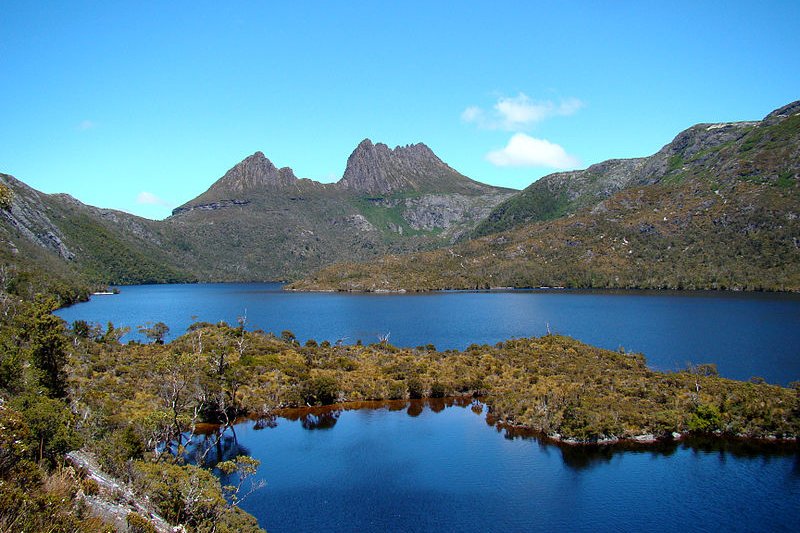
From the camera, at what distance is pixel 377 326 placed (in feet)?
451

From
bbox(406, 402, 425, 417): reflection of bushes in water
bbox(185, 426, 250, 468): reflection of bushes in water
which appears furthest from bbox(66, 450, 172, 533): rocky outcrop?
bbox(406, 402, 425, 417): reflection of bushes in water

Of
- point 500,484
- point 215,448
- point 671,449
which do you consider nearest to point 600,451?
point 671,449

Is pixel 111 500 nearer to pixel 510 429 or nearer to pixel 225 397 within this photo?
pixel 225 397

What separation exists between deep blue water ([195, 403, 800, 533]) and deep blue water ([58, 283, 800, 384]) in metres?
39.0

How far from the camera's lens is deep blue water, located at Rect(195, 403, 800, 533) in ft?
118

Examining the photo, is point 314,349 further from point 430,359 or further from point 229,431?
point 229,431

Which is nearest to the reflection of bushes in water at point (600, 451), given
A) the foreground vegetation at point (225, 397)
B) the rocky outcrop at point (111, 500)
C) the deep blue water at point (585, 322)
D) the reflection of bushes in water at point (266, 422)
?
the foreground vegetation at point (225, 397)

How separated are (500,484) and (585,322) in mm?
98272

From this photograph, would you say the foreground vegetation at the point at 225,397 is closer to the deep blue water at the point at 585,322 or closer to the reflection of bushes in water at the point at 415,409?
the reflection of bushes in water at the point at 415,409

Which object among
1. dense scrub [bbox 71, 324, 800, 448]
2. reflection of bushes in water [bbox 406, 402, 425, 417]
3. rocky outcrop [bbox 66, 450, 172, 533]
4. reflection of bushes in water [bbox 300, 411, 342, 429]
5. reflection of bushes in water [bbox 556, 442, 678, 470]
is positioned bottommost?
reflection of bushes in water [bbox 300, 411, 342, 429]

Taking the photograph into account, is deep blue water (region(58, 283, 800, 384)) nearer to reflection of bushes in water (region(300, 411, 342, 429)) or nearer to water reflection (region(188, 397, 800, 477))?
water reflection (region(188, 397, 800, 477))

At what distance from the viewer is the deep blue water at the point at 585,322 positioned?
91.7m

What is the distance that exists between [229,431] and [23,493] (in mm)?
45884

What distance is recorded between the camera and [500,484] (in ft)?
136
